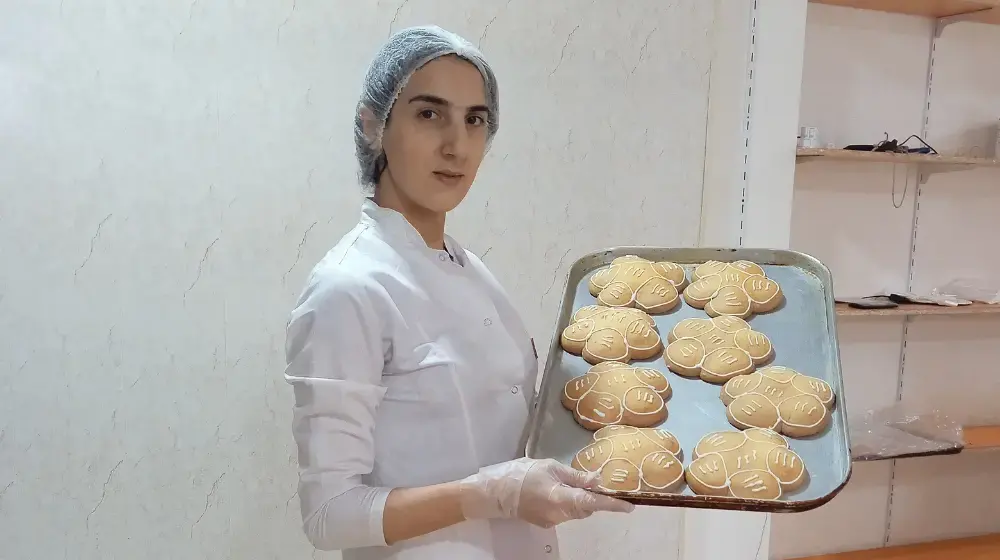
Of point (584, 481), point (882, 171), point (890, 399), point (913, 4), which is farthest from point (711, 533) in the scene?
point (913, 4)

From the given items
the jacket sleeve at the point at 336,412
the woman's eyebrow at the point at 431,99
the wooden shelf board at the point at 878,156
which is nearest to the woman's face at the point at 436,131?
the woman's eyebrow at the point at 431,99

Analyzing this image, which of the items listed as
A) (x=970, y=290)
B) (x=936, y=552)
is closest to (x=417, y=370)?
(x=970, y=290)

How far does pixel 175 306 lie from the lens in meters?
1.65

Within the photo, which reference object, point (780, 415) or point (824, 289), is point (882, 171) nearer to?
point (824, 289)

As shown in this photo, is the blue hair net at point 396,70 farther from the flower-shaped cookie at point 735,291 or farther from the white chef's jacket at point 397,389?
the flower-shaped cookie at point 735,291

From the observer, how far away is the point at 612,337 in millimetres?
1126

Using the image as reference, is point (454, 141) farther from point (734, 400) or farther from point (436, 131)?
point (734, 400)

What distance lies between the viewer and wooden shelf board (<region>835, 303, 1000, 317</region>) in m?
1.94

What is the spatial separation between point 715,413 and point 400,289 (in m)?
0.56

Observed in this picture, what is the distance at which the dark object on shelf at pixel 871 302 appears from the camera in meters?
1.98

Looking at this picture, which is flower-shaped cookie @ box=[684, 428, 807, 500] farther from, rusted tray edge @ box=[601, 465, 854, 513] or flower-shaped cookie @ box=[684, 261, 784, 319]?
flower-shaped cookie @ box=[684, 261, 784, 319]

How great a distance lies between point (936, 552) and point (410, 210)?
238cm

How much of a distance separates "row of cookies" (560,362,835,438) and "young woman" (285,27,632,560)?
99 millimetres

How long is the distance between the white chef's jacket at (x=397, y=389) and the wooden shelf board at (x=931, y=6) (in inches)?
69.0
